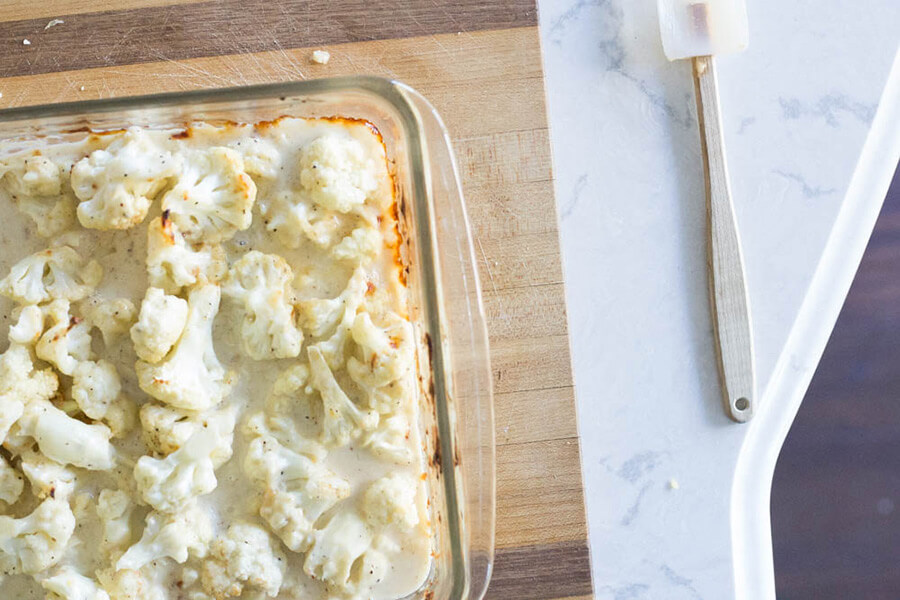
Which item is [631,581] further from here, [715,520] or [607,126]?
[607,126]

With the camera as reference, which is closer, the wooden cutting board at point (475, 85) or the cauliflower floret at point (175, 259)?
the cauliflower floret at point (175, 259)

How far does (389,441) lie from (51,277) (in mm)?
569

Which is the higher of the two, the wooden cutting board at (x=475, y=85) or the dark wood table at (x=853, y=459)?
the wooden cutting board at (x=475, y=85)

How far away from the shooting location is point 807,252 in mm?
1630

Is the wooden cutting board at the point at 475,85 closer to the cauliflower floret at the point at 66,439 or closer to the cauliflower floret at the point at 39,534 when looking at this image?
the cauliflower floret at the point at 66,439

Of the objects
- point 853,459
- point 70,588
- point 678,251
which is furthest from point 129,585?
point 853,459

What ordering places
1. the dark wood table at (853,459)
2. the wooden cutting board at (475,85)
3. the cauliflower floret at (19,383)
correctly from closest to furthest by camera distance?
the cauliflower floret at (19,383), the wooden cutting board at (475,85), the dark wood table at (853,459)

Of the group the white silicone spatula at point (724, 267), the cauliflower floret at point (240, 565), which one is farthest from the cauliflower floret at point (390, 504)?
the white silicone spatula at point (724, 267)

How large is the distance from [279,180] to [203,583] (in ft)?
2.03

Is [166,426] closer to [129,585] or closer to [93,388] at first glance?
[93,388]

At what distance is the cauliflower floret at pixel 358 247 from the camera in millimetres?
1344

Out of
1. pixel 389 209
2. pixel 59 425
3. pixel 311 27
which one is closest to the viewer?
pixel 59 425

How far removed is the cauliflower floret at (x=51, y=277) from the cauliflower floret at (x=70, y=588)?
41cm

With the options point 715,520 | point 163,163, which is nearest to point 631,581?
point 715,520
